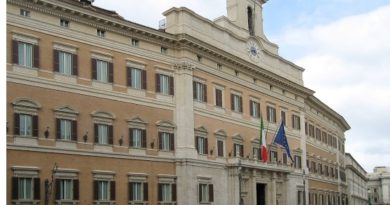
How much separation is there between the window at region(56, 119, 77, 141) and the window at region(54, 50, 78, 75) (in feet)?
9.81

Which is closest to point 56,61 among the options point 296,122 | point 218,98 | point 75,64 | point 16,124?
point 75,64

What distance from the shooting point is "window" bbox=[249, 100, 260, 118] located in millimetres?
50562

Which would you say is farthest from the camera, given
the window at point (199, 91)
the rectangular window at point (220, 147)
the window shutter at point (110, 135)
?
the rectangular window at point (220, 147)

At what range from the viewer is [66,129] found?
34625 mm

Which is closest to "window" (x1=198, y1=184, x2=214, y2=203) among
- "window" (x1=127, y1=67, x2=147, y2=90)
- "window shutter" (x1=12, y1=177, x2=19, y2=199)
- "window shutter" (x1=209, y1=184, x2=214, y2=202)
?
"window shutter" (x1=209, y1=184, x2=214, y2=202)

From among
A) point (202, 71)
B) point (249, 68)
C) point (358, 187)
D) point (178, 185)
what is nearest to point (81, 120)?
point (178, 185)

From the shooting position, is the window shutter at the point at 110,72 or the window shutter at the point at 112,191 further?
the window shutter at the point at 110,72

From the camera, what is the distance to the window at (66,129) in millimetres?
34156

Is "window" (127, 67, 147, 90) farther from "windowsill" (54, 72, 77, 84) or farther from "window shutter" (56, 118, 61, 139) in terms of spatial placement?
"window shutter" (56, 118, 61, 139)

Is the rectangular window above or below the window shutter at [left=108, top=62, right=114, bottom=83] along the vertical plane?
below

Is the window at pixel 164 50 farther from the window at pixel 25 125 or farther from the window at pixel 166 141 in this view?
the window at pixel 25 125

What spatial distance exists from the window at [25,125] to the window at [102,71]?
5420 mm

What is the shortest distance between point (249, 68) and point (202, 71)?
22.3ft

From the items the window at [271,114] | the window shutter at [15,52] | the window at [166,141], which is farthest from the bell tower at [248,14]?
the window shutter at [15,52]
